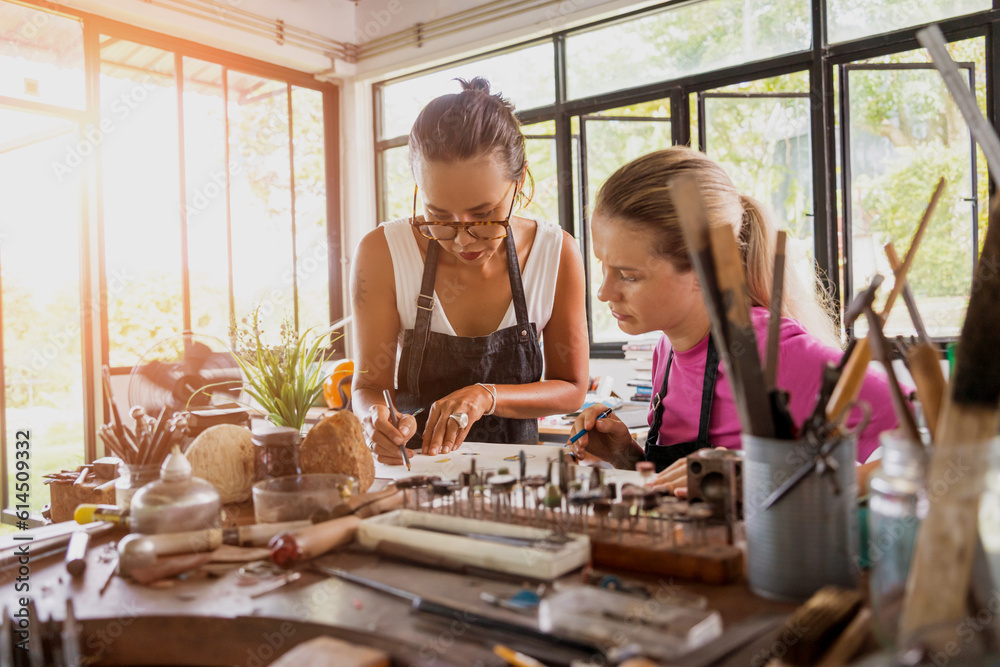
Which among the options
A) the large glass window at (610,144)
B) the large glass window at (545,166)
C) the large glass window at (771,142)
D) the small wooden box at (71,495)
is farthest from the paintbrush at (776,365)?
the large glass window at (545,166)

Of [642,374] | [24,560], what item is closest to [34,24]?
[642,374]

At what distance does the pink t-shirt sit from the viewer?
136cm

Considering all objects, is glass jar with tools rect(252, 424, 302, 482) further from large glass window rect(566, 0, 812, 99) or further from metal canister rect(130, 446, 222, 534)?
large glass window rect(566, 0, 812, 99)

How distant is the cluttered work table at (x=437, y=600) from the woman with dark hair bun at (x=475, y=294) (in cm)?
102

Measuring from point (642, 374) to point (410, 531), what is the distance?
3.82 metres

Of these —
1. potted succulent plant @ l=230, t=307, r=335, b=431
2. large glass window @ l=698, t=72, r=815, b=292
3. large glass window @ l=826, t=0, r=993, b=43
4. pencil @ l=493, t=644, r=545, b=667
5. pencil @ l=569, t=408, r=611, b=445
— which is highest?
large glass window @ l=826, t=0, r=993, b=43

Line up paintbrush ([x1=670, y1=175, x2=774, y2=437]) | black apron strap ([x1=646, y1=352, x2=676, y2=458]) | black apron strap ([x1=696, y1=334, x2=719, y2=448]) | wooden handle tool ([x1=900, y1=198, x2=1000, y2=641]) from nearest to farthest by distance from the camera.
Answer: wooden handle tool ([x1=900, y1=198, x2=1000, y2=641]), paintbrush ([x1=670, y1=175, x2=774, y2=437]), black apron strap ([x1=696, y1=334, x2=719, y2=448]), black apron strap ([x1=646, y1=352, x2=676, y2=458])

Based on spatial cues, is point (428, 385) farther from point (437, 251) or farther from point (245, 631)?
point (245, 631)

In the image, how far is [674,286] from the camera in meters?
1.74

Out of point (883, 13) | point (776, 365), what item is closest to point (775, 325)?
point (776, 365)

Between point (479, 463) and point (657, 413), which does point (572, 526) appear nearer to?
point (479, 463)

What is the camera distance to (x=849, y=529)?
32.3 inches

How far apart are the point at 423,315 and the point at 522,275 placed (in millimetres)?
359

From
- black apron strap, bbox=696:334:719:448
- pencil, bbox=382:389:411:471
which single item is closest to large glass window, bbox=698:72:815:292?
black apron strap, bbox=696:334:719:448
